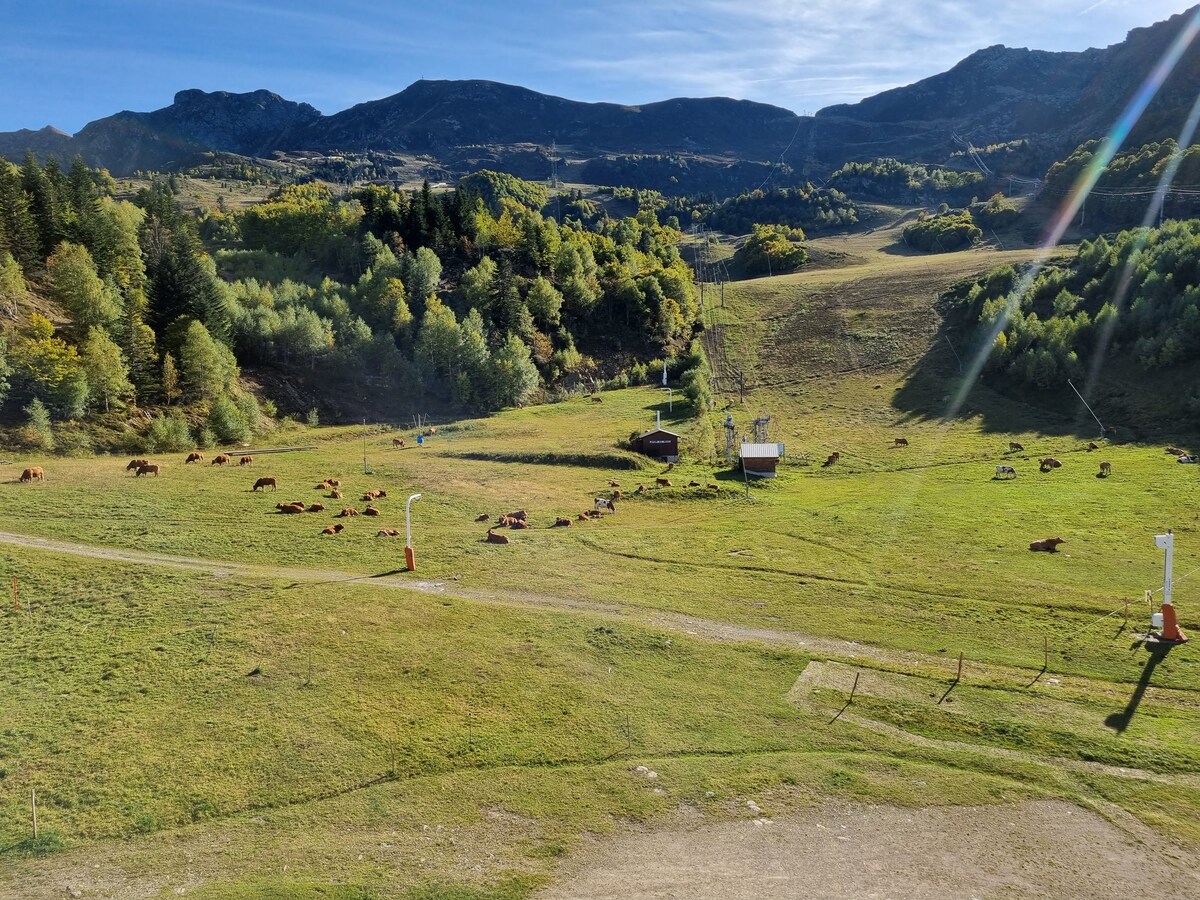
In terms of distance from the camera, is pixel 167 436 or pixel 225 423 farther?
pixel 225 423

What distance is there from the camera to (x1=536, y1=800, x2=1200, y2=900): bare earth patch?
730 inches

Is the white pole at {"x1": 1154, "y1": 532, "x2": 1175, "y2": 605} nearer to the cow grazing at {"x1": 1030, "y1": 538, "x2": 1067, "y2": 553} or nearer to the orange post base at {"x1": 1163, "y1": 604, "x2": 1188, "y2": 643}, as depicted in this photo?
the orange post base at {"x1": 1163, "y1": 604, "x2": 1188, "y2": 643}

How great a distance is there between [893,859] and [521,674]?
1537cm

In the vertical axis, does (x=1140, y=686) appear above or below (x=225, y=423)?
below

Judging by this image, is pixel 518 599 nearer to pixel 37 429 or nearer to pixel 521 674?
pixel 521 674

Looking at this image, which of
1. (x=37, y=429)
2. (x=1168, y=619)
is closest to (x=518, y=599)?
(x=1168, y=619)

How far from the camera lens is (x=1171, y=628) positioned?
32000 mm

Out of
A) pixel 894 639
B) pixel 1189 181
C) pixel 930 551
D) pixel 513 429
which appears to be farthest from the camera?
pixel 1189 181

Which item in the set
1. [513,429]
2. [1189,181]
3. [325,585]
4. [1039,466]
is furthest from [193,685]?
[1189,181]

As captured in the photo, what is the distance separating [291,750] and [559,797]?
975 cm

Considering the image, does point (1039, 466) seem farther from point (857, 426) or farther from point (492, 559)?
point (492, 559)

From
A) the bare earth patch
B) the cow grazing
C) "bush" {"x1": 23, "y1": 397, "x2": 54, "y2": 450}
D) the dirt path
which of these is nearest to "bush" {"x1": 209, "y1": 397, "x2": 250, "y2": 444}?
"bush" {"x1": 23, "y1": 397, "x2": 54, "y2": 450}

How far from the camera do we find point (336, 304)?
107938mm

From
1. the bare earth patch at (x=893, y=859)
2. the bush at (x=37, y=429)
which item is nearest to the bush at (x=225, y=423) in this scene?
the bush at (x=37, y=429)
